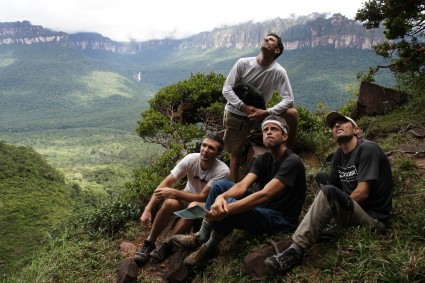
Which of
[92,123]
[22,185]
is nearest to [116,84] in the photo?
[92,123]

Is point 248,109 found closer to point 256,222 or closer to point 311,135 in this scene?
point 256,222

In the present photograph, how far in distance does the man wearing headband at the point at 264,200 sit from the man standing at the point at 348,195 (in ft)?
1.48

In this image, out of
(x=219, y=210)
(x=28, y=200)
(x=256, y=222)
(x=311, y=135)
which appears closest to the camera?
(x=219, y=210)

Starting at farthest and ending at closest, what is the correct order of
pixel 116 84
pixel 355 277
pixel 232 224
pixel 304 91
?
pixel 116 84, pixel 304 91, pixel 232 224, pixel 355 277

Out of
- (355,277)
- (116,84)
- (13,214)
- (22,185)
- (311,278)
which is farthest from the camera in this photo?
(116,84)

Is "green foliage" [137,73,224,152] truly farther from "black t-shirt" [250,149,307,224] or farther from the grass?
"black t-shirt" [250,149,307,224]

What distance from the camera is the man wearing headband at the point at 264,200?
3.46 m

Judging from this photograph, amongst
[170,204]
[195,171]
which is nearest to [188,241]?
[170,204]

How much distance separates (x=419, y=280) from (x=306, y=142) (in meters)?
5.08

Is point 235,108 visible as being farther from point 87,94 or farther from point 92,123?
point 87,94

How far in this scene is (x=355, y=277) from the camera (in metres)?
2.75

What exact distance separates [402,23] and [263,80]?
4959 millimetres

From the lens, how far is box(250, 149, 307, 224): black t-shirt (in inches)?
139

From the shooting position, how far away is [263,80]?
14.6 ft
